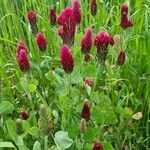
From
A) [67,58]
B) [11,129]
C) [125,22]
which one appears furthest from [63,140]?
[125,22]

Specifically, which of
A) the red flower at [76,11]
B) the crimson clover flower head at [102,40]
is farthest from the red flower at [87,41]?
the red flower at [76,11]

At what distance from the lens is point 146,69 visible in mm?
2334

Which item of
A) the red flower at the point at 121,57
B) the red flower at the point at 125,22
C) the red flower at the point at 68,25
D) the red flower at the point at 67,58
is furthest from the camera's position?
the red flower at the point at 125,22

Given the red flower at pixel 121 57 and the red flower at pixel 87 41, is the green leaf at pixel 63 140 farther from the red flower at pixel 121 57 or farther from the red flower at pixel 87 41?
the red flower at pixel 121 57

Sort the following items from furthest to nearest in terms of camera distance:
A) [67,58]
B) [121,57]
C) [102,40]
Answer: [121,57]
[102,40]
[67,58]

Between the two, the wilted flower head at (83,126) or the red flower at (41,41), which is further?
the red flower at (41,41)

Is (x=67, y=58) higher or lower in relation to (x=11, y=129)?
higher

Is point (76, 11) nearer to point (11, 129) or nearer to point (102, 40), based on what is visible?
point (102, 40)

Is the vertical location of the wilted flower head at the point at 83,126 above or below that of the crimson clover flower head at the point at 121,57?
below

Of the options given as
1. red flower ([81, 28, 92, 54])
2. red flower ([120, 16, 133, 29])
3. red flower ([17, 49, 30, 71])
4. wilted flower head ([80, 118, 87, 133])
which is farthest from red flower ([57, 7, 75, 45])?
red flower ([120, 16, 133, 29])

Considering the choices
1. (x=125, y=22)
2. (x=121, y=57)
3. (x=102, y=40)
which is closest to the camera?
(x=102, y=40)

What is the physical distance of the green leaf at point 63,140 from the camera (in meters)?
1.64

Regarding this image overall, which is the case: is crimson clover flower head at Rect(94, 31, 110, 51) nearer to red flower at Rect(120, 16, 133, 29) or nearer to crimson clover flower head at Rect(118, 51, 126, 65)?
crimson clover flower head at Rect(118, 51, 126, 65)

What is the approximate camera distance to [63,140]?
65.2 inches
